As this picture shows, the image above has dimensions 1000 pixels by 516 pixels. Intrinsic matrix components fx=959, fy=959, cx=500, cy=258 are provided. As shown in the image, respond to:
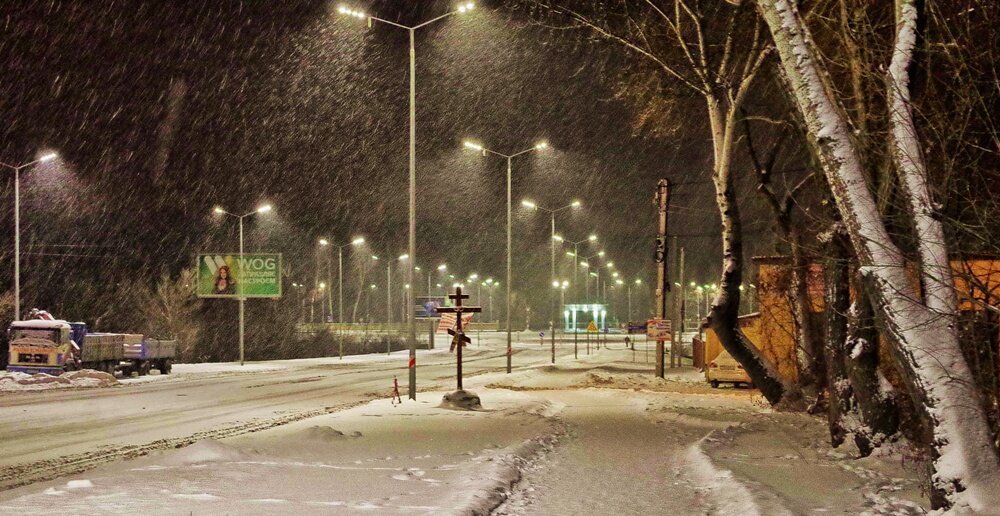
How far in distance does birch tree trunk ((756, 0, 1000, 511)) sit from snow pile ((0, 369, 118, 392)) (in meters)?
28.0

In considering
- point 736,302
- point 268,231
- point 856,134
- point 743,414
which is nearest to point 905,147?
point 856,134

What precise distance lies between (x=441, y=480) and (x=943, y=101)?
23.6 feet

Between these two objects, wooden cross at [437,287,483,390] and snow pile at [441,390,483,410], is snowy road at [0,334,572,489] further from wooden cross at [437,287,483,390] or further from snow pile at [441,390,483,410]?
wooden cross at [437,287,483,390]

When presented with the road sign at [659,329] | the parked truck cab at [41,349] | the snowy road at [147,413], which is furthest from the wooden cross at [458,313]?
the parked truck cab at [41,349]

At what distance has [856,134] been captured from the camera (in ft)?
35.3

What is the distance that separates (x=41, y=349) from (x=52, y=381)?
10.2 ft

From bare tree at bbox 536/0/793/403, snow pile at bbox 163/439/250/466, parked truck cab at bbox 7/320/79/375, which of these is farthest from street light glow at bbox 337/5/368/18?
parked truck cab at bbox 7/320/79/375

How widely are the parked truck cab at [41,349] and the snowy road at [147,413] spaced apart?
2428 mm

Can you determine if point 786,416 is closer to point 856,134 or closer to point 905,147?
point 856,134

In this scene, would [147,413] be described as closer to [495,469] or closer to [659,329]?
[495,469]

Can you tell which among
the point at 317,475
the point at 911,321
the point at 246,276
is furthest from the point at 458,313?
the point at 246,276

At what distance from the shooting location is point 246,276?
169ft

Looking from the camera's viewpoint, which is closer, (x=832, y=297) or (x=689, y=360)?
(x=832, y=297)

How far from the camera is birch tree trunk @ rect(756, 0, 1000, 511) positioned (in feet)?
27.3
